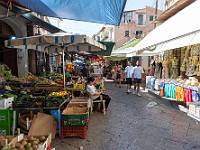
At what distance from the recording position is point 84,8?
469cm

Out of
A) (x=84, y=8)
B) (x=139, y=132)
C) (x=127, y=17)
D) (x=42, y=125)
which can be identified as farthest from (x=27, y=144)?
(x=127, y=17)

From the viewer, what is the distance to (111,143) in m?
4.22

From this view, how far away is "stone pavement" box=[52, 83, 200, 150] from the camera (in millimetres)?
4098

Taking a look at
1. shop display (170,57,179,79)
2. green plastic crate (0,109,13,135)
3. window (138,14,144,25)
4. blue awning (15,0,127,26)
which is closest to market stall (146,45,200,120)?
shop display (170,57,179,79)

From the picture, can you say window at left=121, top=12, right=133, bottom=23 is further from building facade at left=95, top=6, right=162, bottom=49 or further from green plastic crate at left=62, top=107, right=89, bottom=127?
green plastic crate at left=62, top=107, right=89, bottom=127

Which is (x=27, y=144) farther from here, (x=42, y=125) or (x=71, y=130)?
(x=71, y=130)

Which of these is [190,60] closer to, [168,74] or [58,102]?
[168,74]

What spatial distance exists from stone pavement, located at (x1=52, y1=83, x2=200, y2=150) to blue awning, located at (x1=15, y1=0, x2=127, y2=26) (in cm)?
304

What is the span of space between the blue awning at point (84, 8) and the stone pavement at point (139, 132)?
304cm

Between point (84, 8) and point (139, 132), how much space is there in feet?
11.3

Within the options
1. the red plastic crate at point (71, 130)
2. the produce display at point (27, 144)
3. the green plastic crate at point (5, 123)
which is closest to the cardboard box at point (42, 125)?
the red plastic crate at point (71, 130)

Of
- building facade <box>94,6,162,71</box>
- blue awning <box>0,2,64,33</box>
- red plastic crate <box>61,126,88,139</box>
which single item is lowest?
red plastic crate <box>61,126,88,139</box>

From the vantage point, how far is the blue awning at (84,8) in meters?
4.35

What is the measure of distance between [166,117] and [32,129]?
426 cm
